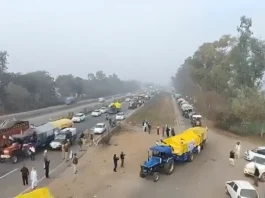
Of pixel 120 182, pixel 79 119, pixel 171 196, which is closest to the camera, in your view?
pixel 171 196

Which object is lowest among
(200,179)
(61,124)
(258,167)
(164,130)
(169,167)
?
(164,130)

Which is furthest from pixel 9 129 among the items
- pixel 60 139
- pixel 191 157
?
pixel 191 157

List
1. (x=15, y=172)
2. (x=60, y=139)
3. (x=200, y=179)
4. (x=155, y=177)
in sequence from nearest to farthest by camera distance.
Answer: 1. (x=155, y=177)
2. (x=200, y=179)
3. (x=15, y=172)
4. (x=60, y=139)

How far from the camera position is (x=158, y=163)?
23.1 metres

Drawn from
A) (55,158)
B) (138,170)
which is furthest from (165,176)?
(55,158)

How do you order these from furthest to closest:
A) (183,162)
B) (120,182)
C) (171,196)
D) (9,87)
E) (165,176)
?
(9,87) < (183,162) < (165,176) < (120,182) < (171,196)

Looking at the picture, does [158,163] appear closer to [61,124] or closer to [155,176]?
[155,176]

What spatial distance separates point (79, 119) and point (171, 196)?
35653mm

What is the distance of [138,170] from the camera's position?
81.0 feet

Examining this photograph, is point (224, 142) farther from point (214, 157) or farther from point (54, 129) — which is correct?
point (54, 129)

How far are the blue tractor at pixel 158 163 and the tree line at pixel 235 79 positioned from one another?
19.3m

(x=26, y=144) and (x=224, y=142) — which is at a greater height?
(x=26, y=144)

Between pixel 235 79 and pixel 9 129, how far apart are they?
36.4 m

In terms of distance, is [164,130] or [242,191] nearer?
[242,191]
